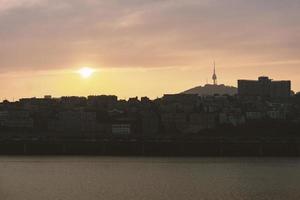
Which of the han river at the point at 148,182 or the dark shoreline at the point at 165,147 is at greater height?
the dark shoreline at the point at 165,147

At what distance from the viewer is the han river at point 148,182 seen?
58.7m

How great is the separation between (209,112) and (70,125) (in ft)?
122

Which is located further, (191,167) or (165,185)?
(191,167)

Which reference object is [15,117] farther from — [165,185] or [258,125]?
[165,185]

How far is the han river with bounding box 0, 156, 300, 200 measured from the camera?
193 feet

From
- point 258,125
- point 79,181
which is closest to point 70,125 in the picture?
point 258,125

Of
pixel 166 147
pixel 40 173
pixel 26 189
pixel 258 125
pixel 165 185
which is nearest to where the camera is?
pixel 26 189

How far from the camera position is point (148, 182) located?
70.0m

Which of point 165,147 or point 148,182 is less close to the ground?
point 165,147

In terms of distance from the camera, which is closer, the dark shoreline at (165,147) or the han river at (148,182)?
the han river at (148,182)

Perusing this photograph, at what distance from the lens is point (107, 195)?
5850cm

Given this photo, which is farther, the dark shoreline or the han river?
the dark shoreline

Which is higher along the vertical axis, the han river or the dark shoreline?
the dark shoreline

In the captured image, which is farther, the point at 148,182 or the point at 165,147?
the point at 165,147
